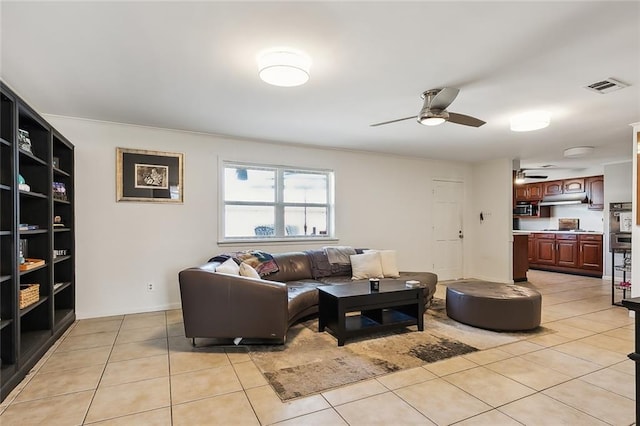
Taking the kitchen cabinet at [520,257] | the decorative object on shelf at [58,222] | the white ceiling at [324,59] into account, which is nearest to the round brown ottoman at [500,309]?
the white ceiling at [324,59]

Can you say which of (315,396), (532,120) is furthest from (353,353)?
(532,120)

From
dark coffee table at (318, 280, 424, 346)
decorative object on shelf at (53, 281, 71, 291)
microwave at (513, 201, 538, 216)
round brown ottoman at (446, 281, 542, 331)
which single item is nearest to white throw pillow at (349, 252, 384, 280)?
dark coffee table at (318, 280, 424, 346)

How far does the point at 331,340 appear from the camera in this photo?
10.9 feet

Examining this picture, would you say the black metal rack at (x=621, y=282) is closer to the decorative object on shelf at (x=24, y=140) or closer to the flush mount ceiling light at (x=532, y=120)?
the flush mount ceiling light at (x=532, y=120)

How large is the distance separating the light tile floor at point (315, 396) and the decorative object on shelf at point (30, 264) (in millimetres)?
790

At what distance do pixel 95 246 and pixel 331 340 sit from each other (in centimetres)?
307

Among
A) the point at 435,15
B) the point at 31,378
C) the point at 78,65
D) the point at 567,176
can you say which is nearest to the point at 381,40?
the point at 435,15

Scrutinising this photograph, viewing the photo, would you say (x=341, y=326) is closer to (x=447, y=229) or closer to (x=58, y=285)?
(x=58, y=285)

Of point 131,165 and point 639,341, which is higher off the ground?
point 131,165

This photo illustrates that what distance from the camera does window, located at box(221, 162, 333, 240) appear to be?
5.01 meters

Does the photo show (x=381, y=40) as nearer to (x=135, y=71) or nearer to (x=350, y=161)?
(x=135, y=71)

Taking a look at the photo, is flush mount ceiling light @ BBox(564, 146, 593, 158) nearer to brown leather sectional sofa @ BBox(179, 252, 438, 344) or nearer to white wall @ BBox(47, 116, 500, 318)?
white wall @ BBox(47, 116, 500, 318)

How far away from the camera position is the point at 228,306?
3.04m

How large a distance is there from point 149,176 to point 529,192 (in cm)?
928
